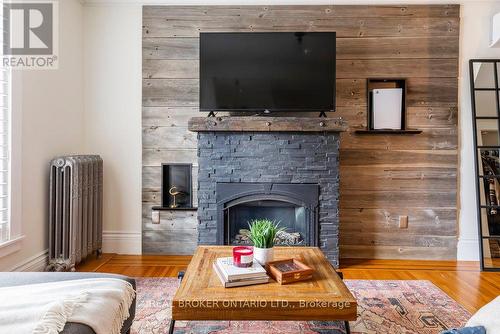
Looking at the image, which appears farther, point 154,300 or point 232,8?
point 232,8

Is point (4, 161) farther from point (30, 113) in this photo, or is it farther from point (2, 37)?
point (2, 37)

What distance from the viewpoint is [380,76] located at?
3.56 metres

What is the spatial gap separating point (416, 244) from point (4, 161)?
356cm

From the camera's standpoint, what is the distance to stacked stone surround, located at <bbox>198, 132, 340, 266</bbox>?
3229mm

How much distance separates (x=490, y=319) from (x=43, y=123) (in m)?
3.18

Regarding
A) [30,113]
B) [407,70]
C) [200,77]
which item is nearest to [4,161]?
[30,113]

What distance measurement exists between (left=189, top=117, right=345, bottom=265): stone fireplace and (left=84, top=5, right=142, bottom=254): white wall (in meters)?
0.84

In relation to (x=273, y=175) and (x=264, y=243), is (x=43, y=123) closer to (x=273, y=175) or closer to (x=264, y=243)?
(x=273, y=175)

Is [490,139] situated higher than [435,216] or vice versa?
[490,139]

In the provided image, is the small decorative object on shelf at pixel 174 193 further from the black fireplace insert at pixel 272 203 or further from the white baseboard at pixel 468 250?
the white baseboard at pixel 468 250

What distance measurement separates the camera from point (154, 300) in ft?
8.34

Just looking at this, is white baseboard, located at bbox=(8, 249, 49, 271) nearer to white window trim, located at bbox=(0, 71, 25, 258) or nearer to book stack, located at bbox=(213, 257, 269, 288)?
white window trim, located at bbox=(0, 71, 25, 258)
